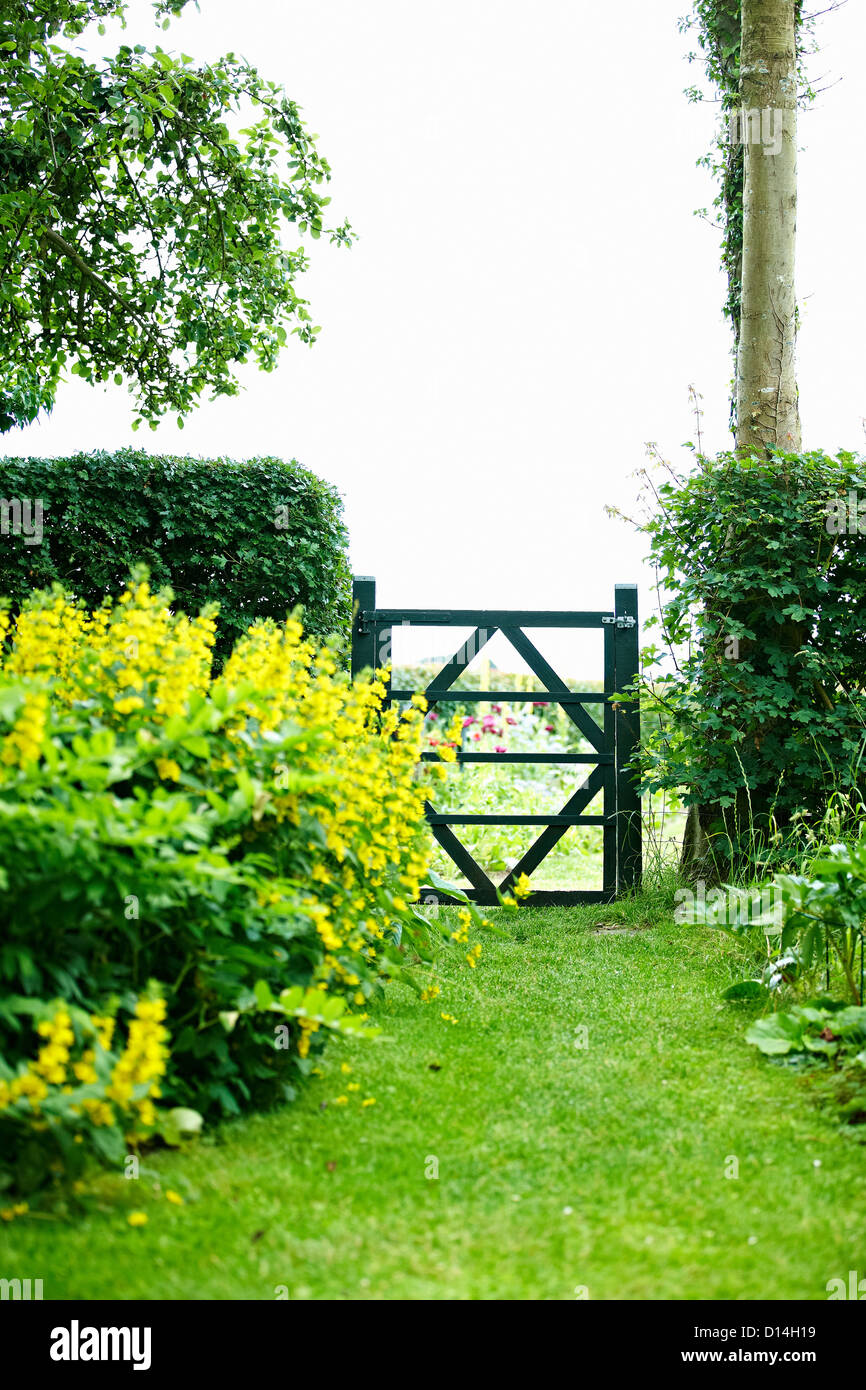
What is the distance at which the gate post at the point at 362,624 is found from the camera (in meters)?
5.85

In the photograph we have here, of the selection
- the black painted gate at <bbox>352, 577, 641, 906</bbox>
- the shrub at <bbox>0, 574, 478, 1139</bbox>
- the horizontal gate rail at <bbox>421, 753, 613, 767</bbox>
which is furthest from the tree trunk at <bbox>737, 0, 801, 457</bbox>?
the shrub at <bbox>0, 574, 478, 1139</bbox>

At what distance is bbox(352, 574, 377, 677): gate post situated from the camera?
5852mm

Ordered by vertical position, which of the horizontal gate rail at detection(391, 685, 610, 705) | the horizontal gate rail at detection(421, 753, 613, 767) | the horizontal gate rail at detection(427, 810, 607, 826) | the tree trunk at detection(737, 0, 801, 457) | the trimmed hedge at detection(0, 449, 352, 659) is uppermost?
the tree trunk at detection(737, 0, 801, 457)

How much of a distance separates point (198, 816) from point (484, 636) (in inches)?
156

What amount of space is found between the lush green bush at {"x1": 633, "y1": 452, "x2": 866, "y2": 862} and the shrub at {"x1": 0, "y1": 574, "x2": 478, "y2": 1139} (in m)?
2.57

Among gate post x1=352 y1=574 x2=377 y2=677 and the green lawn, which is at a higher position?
gate post x1=352 y1=574 x2=377 y2=677

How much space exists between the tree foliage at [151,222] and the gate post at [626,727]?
314cm

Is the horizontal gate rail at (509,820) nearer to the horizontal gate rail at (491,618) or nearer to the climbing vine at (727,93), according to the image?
the horizontal gate rail at (491,618)

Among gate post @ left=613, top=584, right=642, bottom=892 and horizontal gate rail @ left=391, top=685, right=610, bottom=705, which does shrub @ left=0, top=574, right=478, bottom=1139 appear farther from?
gate post @ left=613, top=584, right=642, bottom=892

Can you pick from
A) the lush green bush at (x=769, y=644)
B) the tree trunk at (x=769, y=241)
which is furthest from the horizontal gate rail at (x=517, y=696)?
the tree trunk at (x=769, y=241)

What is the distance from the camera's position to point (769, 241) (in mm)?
5625

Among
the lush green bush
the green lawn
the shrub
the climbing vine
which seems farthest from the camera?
the climbing vine

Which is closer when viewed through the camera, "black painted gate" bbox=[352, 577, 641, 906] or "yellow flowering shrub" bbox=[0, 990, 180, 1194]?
"yellow flowering shrub" bbox=[0, 990, 180, 1194]

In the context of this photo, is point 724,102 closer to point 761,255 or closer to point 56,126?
point 761,255
